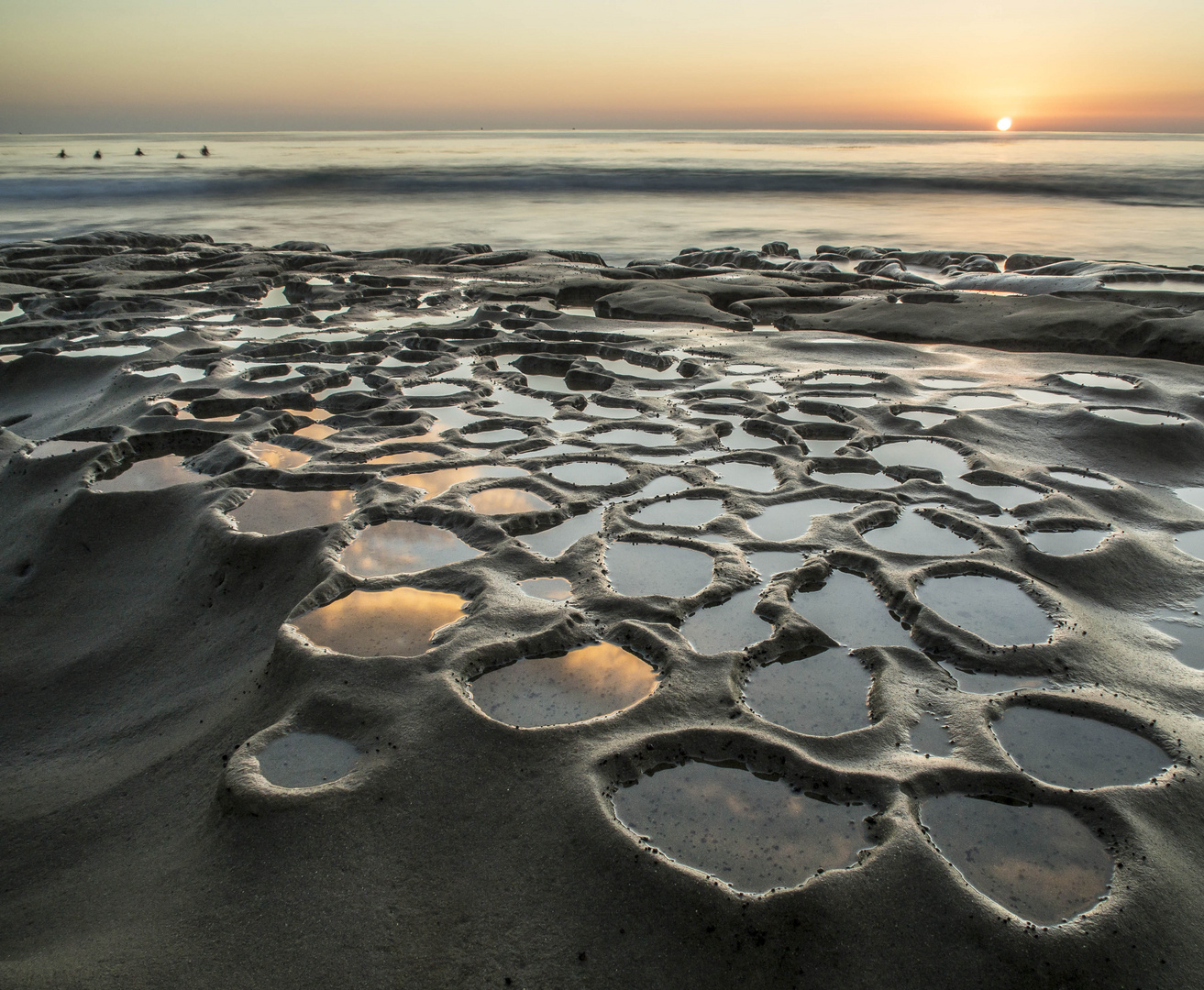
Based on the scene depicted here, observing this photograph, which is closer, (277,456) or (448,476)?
(448,476)

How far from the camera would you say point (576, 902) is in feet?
4.71

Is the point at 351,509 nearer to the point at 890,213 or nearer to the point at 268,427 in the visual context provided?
the point at 268,427

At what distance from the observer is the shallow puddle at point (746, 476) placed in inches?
126

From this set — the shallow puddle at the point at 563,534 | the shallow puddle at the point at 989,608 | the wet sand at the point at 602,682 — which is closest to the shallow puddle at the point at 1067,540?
the wet sand at the point at 602,682

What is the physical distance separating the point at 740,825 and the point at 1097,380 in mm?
4168

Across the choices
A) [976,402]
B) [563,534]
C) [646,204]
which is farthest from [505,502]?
[646,204]

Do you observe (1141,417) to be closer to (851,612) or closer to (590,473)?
(851,612)

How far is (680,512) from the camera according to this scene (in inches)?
115

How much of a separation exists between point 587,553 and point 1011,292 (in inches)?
292

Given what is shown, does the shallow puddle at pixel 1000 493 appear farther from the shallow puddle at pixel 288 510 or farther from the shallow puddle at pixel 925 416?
the shallow puddle at pixel 288 510

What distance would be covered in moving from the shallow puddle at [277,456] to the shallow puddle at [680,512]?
4.75ft

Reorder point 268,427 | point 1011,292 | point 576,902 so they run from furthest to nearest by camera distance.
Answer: point 1011,292
point 268,427
point 576,902

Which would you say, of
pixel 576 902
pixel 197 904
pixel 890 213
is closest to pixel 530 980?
pixel 576 902

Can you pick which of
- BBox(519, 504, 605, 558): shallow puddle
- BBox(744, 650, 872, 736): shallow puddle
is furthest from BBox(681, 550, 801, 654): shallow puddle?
BBox(519, 504, 605, 558): shallow puddle
